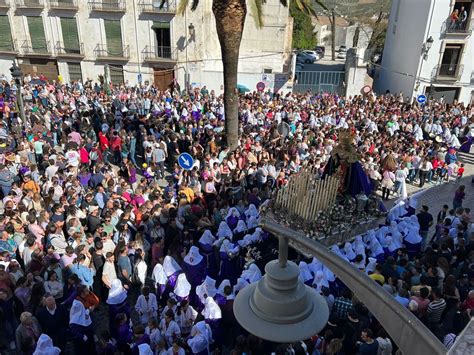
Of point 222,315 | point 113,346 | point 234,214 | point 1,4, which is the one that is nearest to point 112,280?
point 113,346

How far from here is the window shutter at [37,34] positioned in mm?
28359

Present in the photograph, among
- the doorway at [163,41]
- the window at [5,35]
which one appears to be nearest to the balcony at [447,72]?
the doorway at [163,41]

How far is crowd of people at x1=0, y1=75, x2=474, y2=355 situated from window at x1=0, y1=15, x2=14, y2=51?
1488 centimetres

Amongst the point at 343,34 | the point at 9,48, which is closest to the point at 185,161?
the point at 9,48

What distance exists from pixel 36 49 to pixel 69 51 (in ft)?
7.56

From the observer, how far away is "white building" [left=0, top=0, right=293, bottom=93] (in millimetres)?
27281

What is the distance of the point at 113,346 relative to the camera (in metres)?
6.57

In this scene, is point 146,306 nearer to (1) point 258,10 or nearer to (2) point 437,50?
(1) point 258,10

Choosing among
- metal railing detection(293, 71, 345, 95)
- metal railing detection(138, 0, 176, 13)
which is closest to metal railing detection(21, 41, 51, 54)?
metal railing detection(138, 0, 176, 13)

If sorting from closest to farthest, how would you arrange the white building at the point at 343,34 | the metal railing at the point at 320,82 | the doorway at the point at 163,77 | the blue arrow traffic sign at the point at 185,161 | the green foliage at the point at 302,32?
the blue arrow traffic sign at the point at 185,161, the doorway at the point at 163,77, the metal railing at the point at 320,82, the green foliage at the point at 302,32, the white building at the point at 343,34

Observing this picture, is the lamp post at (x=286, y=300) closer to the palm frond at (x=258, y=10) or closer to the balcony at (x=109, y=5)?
the palm frond at (x=258, y=10)

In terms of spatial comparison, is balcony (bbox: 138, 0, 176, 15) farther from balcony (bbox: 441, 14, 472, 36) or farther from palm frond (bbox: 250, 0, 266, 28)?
balcony (bbox: 441, 14, 472, 36)

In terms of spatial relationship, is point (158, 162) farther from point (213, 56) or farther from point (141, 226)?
point (213, 56)

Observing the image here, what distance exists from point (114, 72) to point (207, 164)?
1910cm
